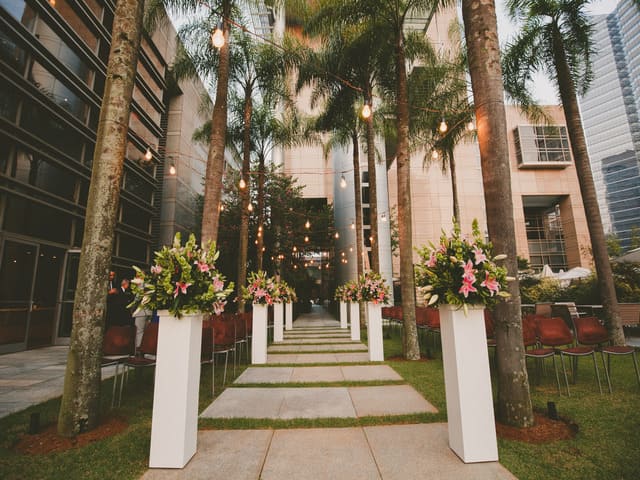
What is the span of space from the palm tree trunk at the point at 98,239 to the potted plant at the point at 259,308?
3.79 m

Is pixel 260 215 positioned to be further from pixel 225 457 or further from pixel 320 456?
pixel 320 456

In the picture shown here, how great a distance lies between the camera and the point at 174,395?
8.75 ft

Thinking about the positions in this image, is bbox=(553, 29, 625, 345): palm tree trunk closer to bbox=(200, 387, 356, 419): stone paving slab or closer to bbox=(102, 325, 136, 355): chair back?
bbox=(200, 387, 356, 419): stone paving slab

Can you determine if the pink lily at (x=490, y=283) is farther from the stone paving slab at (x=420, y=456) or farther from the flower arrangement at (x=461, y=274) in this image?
the stone paving slab at (x=420, y=456)

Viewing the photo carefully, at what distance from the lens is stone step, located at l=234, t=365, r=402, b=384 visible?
5.43 metres

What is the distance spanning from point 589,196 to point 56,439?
10.9m

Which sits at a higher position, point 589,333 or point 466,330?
point 466,330

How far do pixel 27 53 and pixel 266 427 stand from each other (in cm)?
1210

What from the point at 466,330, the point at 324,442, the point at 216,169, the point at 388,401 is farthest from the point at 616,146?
the point at 324,442

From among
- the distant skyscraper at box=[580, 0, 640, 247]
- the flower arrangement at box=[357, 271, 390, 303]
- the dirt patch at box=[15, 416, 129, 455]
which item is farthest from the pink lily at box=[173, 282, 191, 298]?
the distant skyscraper at box=[580, 0, 640, 247]

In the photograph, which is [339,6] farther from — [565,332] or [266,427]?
[266,427]

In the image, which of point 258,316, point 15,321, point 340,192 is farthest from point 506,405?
point 340,192

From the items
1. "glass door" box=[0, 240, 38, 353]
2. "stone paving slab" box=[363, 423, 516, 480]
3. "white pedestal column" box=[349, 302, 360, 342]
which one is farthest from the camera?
"white pedestal column" box=[349, 302, 360, 342]

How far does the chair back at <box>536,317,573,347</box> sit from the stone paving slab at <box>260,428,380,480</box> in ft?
12.3
